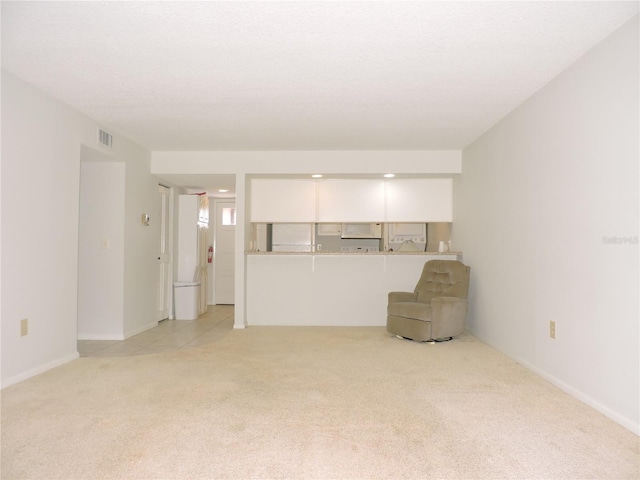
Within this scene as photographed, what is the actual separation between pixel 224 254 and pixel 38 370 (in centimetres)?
532

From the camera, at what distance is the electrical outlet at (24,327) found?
11.6 feet

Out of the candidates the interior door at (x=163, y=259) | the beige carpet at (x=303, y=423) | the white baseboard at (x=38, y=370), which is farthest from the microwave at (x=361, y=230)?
the white baseboard at (x=38, y=370)

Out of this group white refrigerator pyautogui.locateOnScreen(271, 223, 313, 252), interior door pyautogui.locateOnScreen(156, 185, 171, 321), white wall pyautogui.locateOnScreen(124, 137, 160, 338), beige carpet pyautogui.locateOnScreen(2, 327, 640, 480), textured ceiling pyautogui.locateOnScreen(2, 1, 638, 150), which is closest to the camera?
beige carpet pyautogui.locateOnScreen(2, 327, 640, 480)

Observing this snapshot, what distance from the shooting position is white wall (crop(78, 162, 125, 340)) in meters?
5.25

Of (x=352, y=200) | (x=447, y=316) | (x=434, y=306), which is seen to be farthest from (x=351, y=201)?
(x=447, y=316)

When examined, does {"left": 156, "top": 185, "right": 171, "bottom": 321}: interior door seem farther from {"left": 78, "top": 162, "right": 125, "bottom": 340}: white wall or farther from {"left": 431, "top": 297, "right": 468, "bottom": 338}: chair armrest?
{"left": 431, "top": 297, "right": 468, "bottom": 338}: chair armrest

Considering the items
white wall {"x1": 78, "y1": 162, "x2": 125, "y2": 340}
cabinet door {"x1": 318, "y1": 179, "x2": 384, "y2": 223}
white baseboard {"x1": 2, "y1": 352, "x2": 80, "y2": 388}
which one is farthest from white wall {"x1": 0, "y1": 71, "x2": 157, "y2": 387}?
cabinet door {"x1": 318, "y1": 179, "x2": 384, "y2": 223}

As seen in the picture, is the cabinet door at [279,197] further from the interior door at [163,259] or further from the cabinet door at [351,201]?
the interior door at [163,259]

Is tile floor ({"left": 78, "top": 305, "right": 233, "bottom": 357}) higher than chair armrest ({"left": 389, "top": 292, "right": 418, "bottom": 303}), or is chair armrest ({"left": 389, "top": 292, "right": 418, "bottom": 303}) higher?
chair armrest ({"left": 389, "top": 292, "right": 418, "bottom": 303})

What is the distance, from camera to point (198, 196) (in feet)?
23.4

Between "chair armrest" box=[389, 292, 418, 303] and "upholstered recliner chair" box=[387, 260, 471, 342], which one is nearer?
"upholstered recliner chair" box=[387, 260, 471, 342]

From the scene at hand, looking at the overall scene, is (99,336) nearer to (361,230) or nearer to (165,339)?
(165,339)

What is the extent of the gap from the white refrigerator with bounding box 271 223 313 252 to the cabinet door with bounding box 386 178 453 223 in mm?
1279

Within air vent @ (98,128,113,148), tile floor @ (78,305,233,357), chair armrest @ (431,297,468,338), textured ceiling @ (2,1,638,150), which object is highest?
textured ceiling @ (2,1,638,150)
